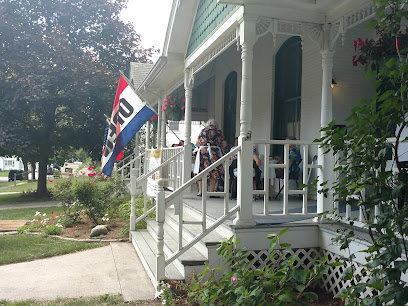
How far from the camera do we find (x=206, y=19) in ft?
22.9

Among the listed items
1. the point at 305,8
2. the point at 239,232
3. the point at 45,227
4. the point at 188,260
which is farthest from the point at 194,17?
the point at 45,227

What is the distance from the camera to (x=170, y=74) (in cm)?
998

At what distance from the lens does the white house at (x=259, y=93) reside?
4.72 meters

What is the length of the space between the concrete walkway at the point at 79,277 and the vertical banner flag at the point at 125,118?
160cm

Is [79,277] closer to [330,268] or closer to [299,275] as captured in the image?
[330,268]

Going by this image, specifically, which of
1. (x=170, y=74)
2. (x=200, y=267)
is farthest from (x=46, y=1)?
(x=200, y=267)

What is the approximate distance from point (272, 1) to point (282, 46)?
342cm

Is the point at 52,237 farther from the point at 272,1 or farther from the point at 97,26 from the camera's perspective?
the point at 97,26

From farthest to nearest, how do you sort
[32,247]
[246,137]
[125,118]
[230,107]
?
[230,107] < [32,247] < [125,118] < [246,137]

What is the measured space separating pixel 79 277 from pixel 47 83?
44.3ft

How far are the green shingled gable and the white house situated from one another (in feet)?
0.07

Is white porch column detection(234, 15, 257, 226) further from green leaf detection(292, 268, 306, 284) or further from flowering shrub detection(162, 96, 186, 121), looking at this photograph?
flowering shrub detection(162, 96, 186, 121)

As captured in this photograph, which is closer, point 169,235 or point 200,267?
point 200,267

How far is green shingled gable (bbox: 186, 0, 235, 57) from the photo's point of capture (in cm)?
593
